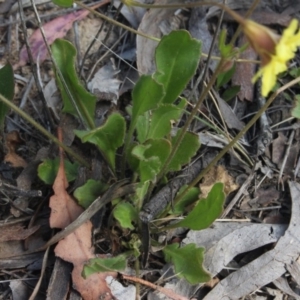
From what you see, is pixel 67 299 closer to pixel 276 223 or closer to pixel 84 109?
pixel 84 109

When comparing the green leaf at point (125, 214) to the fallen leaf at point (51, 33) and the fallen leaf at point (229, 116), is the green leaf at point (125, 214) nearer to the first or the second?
the fallen leaf at point (229, 116)

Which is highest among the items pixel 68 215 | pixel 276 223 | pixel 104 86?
pixel 104 86

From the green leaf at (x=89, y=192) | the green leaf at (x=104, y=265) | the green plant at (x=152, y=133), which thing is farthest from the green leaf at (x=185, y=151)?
the green leaf at (x=104, y=265)

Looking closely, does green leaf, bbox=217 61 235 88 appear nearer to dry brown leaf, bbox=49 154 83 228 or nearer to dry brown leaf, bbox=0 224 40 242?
dry brown leaf, bbox=49 154 83 228

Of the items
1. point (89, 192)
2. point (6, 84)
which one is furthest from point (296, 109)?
point (6, 84)

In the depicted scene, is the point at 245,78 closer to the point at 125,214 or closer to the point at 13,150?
the point at 125,214

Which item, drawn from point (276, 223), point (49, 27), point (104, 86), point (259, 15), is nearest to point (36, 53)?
point (49, 27)
